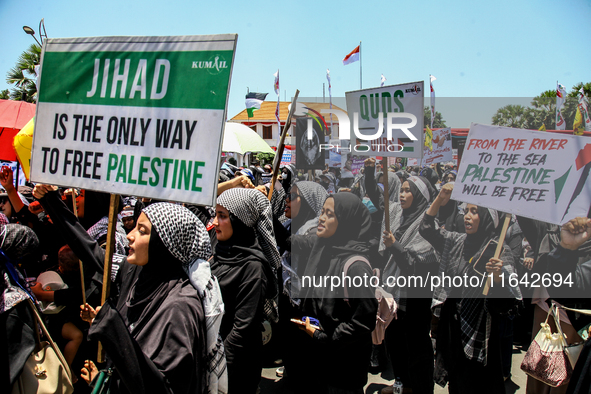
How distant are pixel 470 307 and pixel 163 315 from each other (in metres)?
2.41

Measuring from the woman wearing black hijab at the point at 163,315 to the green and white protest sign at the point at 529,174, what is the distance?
229 cm

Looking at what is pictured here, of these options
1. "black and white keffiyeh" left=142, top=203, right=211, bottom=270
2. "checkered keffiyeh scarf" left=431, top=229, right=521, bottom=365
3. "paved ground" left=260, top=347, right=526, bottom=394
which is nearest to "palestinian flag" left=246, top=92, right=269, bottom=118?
"paved ground" left=260, top=347, right=526, bottom=394

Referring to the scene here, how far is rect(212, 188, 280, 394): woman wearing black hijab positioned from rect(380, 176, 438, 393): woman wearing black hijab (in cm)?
124

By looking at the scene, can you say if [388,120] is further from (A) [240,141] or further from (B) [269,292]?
(A) [240,141]

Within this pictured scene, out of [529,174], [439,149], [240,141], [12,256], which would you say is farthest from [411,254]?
[439,149]

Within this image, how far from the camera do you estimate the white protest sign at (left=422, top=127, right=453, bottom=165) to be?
7.14 meters

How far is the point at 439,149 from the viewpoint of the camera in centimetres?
733

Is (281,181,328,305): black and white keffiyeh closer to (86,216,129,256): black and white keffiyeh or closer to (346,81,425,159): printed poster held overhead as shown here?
(346,81,425,159): printed poster held overhead

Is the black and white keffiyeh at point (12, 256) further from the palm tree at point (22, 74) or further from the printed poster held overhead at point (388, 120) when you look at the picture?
the palm tree at point (22, 74)

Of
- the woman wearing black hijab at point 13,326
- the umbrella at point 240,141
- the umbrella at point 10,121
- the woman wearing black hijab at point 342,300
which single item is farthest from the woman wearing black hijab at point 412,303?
the umbrella at point 10,121

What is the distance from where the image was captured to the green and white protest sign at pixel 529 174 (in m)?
3.00

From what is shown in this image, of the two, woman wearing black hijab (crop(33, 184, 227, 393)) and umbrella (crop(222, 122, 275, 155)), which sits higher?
umbrella (crop(222, 122, 275, 155))

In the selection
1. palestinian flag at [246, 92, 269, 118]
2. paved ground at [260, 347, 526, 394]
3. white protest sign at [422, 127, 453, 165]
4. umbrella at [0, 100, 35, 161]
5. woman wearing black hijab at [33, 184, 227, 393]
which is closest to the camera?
woman wearing black hijab at [33, 184, 227, 393]

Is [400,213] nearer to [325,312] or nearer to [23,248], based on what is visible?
[325,312]
